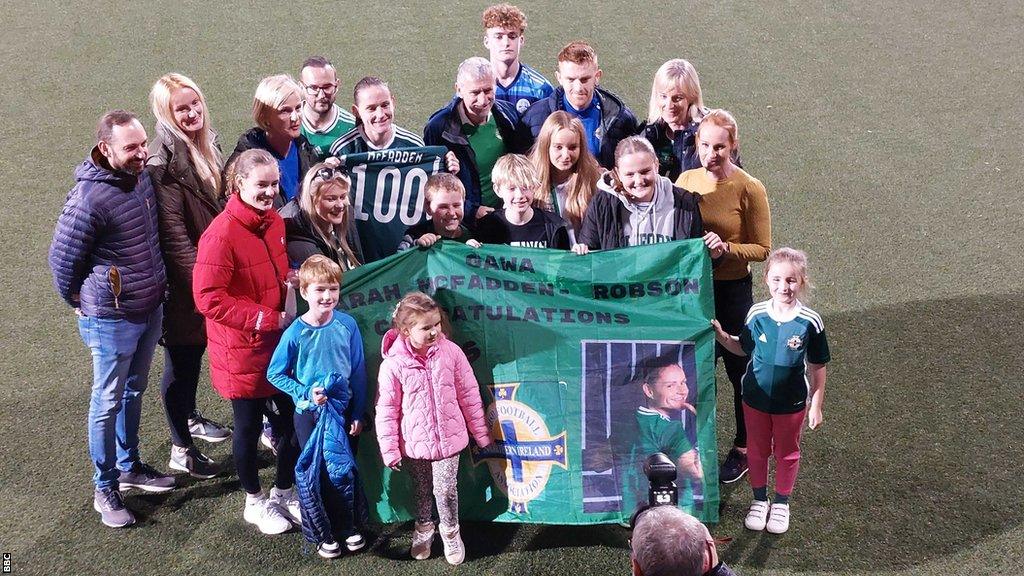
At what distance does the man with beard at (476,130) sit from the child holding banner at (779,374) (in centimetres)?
155

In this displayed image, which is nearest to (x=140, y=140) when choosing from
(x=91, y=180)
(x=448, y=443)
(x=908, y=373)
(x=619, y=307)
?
(x=91, y=180)

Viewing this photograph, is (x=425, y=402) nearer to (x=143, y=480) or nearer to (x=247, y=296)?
(x=247, y=296)

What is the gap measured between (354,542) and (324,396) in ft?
2.50

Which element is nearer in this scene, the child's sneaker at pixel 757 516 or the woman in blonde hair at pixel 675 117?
the child's sneaker at pixel 757 516

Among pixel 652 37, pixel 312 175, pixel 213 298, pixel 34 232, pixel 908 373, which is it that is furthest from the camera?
pixel 652 37

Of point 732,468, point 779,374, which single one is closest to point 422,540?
point 732,468

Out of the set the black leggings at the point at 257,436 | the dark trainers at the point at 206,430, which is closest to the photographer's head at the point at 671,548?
the black leggings at the point at 257,436

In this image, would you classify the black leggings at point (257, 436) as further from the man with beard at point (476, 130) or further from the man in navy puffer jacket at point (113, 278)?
the man with beard at point (476, 130)

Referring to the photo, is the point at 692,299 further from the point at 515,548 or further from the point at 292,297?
the point at 292,297

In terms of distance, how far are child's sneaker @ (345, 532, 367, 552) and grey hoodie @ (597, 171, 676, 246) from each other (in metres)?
1.81

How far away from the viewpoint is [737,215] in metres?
5.04

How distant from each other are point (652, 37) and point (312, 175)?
6957 millimetres

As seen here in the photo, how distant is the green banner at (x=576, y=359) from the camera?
189 inches

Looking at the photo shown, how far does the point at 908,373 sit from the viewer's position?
20.1 ft
